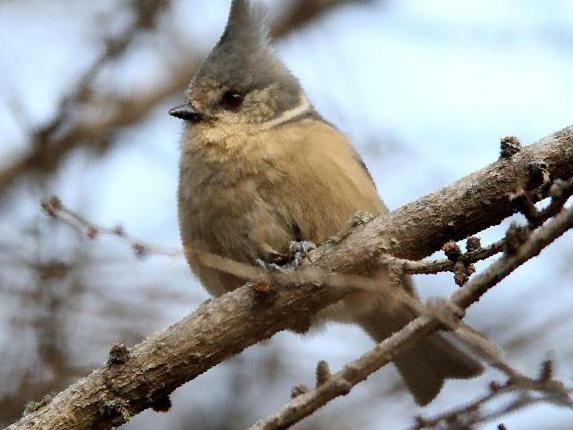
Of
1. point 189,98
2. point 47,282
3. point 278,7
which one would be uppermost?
point 278,7

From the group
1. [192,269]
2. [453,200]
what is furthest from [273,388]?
[453,200]

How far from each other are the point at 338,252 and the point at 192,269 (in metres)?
1.36

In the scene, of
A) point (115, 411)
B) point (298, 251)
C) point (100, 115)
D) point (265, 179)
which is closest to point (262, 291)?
point (298, 251)

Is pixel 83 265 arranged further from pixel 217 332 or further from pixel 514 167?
pixel 514 167

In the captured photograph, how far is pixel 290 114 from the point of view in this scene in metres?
5.07

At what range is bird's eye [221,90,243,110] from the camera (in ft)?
16.6

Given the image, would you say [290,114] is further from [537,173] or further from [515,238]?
[515,238]

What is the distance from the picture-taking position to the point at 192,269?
5.02 m

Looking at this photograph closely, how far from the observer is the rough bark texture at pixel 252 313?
3650mm

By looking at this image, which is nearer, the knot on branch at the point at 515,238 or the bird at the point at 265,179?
the knot on branch at the point at 515,238

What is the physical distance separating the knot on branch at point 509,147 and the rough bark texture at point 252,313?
0.07 feet

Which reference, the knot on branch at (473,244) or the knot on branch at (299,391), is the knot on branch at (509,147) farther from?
the knot on branch at (299,391)

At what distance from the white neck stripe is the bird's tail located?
104 cm

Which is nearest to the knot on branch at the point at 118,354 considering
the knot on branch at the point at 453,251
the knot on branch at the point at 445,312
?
the knot on branch at the point at 453,251
